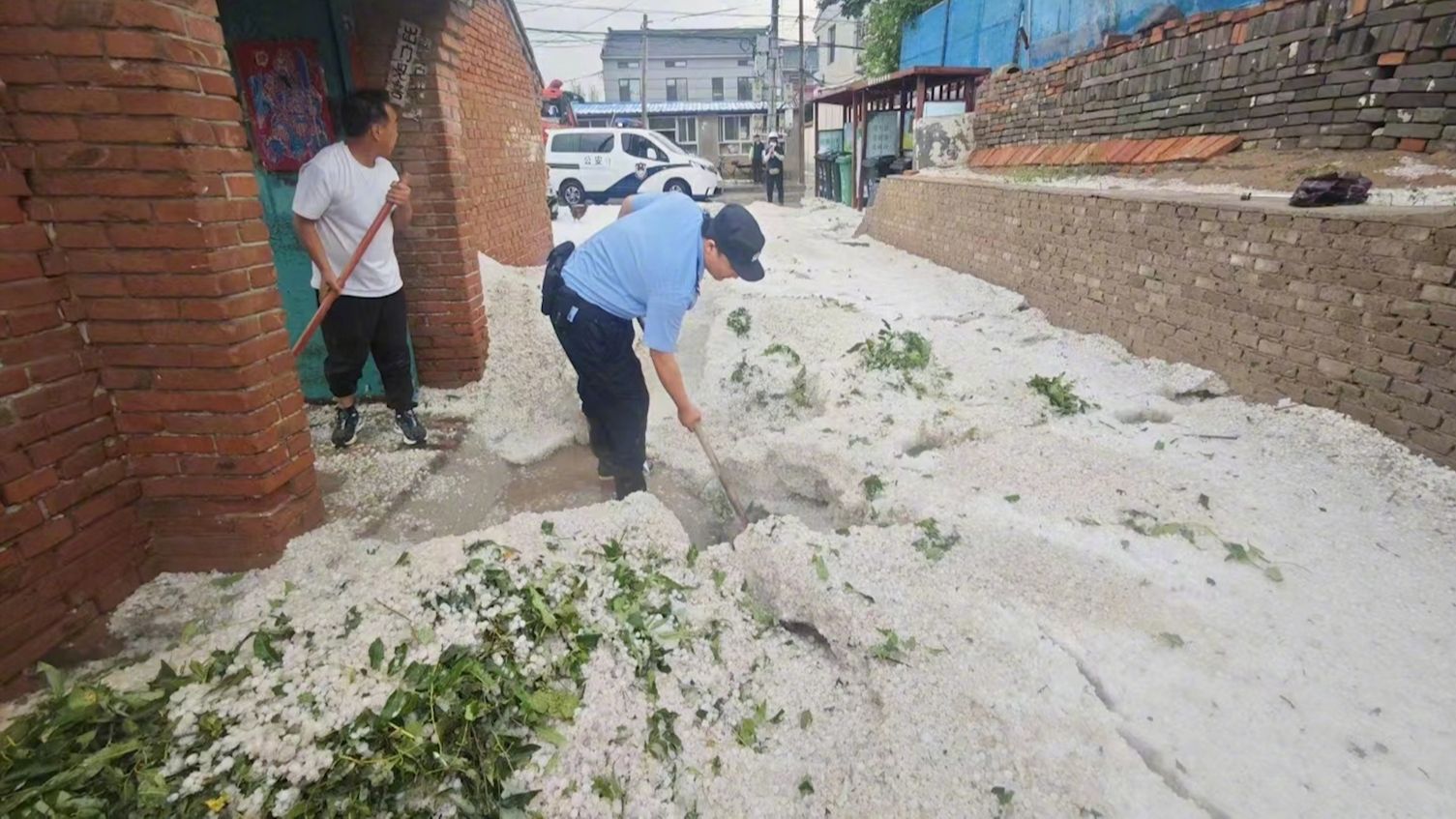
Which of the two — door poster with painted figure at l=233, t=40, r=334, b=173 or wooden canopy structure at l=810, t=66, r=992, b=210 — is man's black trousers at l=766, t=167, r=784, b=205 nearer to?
wooden canopy structure at l=810, t=66, r=992, b=210

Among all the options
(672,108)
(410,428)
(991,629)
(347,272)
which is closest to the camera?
(991,629)

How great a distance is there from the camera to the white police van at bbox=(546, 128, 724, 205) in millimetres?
15562

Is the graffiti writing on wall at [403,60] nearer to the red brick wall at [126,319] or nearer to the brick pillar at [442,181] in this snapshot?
the brick pillar at [442,181]

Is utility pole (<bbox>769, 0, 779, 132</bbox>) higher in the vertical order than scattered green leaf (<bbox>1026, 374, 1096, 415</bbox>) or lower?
higher

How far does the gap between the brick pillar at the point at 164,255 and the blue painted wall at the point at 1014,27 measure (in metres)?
8.03

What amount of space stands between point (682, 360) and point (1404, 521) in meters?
4.00

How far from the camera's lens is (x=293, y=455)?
2.53 meters

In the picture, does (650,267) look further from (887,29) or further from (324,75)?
(887,29)

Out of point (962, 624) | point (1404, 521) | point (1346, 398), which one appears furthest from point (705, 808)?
point (1346, 398)

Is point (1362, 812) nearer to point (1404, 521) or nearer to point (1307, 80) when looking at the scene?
point (1404, 521)

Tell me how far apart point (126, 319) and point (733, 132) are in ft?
124

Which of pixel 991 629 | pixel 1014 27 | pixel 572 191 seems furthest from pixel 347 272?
pixel 572 191

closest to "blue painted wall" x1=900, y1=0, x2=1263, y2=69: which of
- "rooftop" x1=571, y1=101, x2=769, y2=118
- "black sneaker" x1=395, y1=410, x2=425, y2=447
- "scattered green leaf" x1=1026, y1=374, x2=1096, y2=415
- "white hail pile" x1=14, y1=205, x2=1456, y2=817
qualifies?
"scattered green leaf" x1=1026, y1=374, x2=1096, y2=415

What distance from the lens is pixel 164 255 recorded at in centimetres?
212
